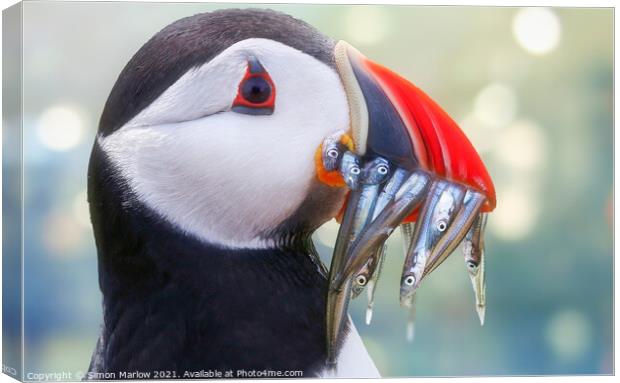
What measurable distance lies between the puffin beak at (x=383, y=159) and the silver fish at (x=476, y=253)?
0.70ft

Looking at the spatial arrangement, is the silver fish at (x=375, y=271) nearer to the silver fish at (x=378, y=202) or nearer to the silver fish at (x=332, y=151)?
the silver fish at (x=378, y=202)

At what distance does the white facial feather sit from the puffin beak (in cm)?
10

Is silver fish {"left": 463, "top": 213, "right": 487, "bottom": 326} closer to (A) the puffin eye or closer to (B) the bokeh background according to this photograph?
(B) the bokeh background

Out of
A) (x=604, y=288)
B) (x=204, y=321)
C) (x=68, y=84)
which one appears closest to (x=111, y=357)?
(x=204, y=321)

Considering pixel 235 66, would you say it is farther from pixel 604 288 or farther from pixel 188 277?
pixel 604 288

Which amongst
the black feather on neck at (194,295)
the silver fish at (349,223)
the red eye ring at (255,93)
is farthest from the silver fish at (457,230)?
the red eye ring at (255,93)

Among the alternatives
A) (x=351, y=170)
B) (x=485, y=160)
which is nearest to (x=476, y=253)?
(x=485, y=160)

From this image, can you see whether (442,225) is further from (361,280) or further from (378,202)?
(361,280)

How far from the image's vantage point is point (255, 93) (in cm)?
367

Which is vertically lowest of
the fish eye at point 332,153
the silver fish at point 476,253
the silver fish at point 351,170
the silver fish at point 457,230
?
the silver fish at point 476,253

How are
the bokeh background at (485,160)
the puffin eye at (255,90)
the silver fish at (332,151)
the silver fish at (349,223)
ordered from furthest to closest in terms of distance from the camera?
the bokeh background at (485,160) < the silver fish at (349,223) < the silver fish at (332,151) < the puffin eye at (255,90)

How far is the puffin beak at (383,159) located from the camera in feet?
12.6

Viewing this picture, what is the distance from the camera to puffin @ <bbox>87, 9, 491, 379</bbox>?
3.69m

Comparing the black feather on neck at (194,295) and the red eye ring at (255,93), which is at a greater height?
the red eye ring at (255,93)
